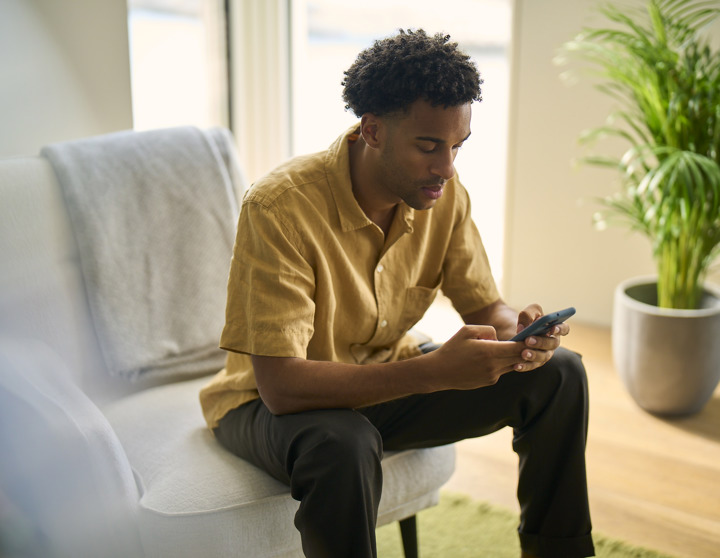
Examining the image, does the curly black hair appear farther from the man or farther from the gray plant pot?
the gray plant pot

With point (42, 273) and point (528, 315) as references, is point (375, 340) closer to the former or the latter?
point (528, 315)

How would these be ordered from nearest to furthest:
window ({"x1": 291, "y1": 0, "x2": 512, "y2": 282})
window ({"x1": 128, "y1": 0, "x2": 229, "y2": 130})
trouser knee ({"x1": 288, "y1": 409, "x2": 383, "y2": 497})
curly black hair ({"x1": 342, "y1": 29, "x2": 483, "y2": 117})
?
trouser knee ({"x1": 288, "y1": 409, "x2": 383, "y2": 497}) → curly black hair ({"x1": 342, "y1": 29, "x2": 483, "y2": 117}) → window ({"x1": 128, "y1": 0, "x2": 229, "y2": 130}) → window ({"x1": 291, "y1": 0, "x2": 512, "y2": 282})

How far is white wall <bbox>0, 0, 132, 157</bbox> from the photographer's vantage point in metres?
1.76

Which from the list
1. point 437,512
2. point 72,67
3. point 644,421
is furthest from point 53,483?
point 644,421

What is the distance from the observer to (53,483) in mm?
1173

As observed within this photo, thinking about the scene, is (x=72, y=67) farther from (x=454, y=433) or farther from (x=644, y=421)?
(x=644, y=421)

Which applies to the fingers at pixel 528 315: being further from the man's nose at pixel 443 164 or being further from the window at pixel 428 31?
the window at pixel 428 31

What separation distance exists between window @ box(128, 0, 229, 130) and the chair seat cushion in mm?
1716

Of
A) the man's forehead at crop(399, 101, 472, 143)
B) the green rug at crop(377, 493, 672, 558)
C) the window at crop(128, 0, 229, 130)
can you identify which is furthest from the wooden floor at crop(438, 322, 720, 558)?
the window at crop(128, 0, 229, 130)

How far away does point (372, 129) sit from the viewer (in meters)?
1.31

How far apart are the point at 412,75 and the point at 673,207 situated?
114cm

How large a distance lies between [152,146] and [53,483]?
76cm

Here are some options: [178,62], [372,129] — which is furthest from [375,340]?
[178,62]

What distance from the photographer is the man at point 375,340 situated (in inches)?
46.8
